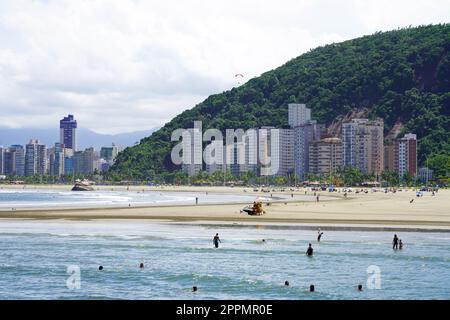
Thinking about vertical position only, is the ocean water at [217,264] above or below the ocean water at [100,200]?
below

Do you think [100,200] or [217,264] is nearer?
[217,264]

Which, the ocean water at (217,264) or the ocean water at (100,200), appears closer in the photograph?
the ocean water at (217,264)

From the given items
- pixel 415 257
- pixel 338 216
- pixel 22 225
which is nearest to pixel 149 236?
pixel 22 225

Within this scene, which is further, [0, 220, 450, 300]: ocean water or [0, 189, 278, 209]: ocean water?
[0, 189, 278, 209]: ocean water

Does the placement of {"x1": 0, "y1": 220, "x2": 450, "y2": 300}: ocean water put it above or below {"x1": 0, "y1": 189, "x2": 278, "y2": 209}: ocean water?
below
